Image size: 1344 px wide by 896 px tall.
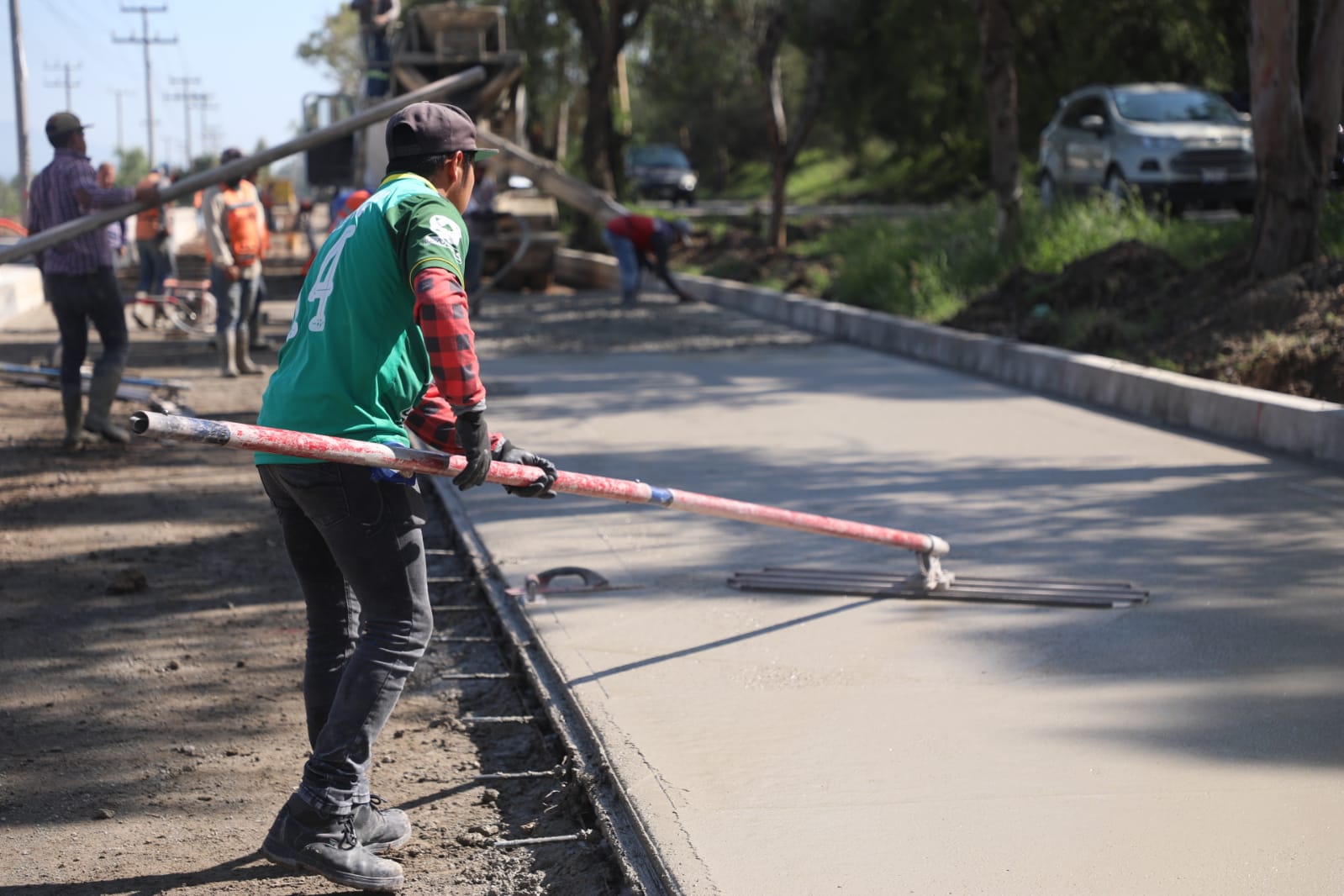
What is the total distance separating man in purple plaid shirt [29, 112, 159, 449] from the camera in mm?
8242

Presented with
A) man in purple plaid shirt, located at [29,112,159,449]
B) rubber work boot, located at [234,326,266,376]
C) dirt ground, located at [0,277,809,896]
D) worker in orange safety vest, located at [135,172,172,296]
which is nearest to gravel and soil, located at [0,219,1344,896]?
dirt ground, located at [0,277,809,896]

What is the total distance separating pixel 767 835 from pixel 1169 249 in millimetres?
10692

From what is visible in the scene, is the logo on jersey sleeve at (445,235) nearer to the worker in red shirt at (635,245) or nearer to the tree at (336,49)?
A: the worker in red shirt at (635,245)

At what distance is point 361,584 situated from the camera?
3334mm

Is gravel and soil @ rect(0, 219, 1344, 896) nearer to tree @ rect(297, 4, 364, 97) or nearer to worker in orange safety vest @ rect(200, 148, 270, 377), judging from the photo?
worker in orange safety vest @ rect(200, 148, 270, 377)

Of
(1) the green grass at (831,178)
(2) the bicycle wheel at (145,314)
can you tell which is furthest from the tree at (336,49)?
(2) the bicycle wheel at (145,314)

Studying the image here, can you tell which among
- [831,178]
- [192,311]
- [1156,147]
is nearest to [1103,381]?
[1156,147]

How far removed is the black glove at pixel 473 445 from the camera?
3.25m

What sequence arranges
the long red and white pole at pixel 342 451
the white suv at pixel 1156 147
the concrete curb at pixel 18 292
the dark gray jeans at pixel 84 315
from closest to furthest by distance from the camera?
1. the long red and white pole at pixel 342 451
2. the dark gray jeans at pixel 84 315
3. the white suv at pixel 1156 147
4. the concrete curb at pixel 18 292

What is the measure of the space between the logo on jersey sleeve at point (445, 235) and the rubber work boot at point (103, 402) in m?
6.12

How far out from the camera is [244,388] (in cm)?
1165

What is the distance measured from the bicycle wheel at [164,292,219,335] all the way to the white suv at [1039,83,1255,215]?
34.0ft

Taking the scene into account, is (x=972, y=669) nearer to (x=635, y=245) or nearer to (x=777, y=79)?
(x=635, y=245)

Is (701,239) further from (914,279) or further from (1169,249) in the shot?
(1169,249)
